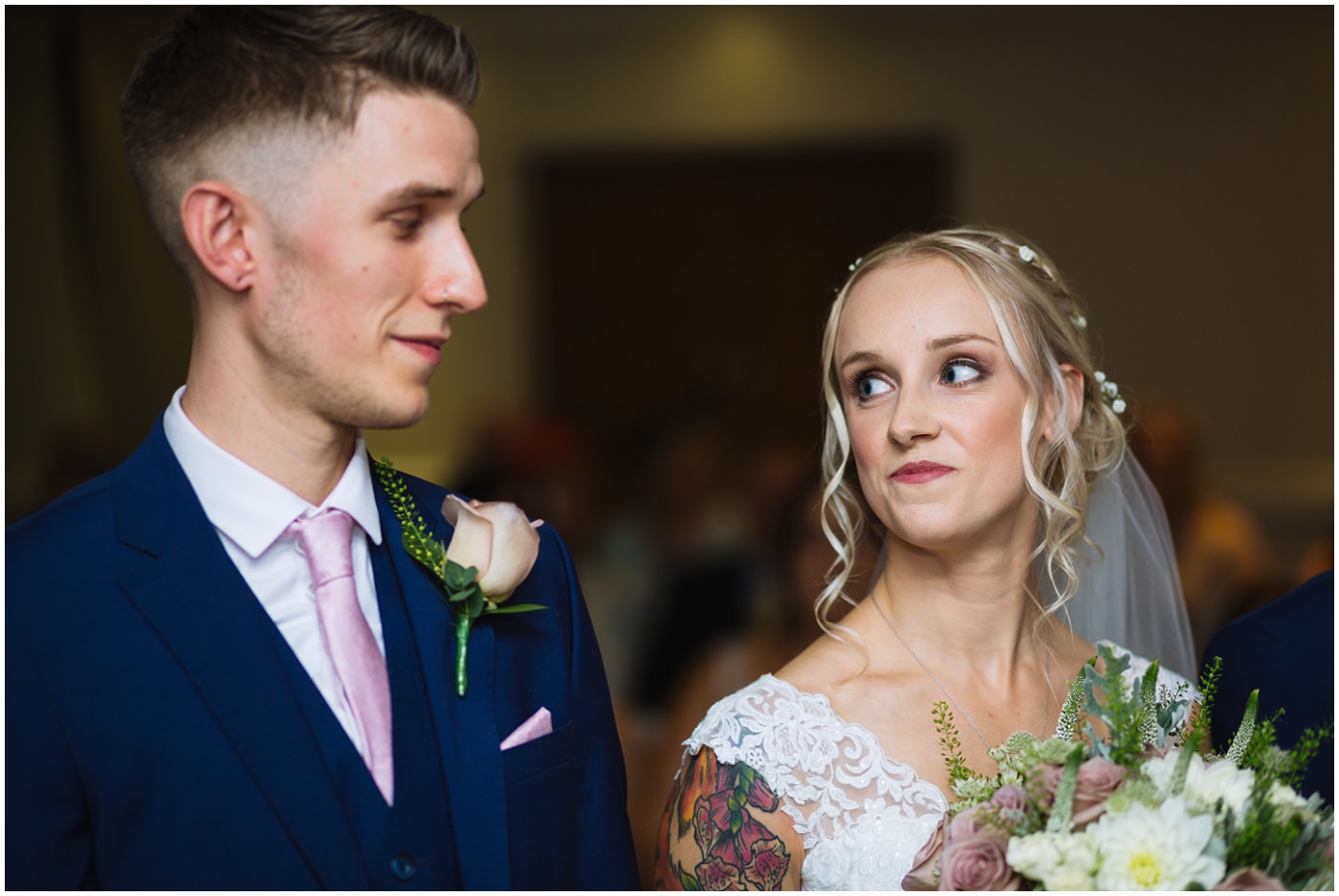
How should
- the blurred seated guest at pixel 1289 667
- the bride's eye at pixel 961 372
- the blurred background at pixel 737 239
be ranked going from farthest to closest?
the blurred background at pixel 737 239 < the bride's eye at pixel 961 372 < the blurred seated guest at pixel 1289 667

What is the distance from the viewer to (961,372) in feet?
6.25

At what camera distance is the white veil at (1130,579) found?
2.27m

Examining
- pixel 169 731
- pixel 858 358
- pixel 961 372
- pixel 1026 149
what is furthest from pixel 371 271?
pixel 1026 149

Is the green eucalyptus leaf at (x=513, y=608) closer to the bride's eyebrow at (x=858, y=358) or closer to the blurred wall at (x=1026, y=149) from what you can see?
the bride's eyebrow at (x=858, y=358)

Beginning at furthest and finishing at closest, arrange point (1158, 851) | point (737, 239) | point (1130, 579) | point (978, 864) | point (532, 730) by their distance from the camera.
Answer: point (737, 239)
point (1130, 579)
point (532, 730)
point (978, 864)
point (1158, 851)

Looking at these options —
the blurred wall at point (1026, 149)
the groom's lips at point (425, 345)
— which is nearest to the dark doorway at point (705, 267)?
the blurred wall at point (1026, 149)

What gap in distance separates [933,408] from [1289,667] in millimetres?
576

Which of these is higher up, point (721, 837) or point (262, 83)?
point (262, 83)

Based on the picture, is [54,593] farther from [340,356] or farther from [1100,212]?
[1100,212]

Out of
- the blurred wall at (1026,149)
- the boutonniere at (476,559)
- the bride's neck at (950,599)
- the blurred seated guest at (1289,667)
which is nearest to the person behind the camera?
the boutonniere at (476,559)

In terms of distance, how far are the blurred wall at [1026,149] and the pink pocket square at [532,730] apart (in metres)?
4.90

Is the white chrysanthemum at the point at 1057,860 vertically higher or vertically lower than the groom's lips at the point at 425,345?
lower

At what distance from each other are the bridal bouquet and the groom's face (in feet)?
2.64

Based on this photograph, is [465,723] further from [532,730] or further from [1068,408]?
[1068,408]
